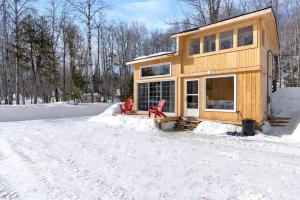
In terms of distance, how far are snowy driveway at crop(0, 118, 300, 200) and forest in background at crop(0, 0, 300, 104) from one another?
13.1 meters

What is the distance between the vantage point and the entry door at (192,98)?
1181 centimetres

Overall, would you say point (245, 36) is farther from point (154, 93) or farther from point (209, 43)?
point (154, 93)

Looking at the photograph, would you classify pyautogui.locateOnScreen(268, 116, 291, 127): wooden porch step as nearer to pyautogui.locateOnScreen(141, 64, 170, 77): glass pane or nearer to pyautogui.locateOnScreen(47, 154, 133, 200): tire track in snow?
pyautogui.locateOnScreen(141, 64, 170, 77): glass pane

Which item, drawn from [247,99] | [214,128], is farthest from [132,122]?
[247,99]

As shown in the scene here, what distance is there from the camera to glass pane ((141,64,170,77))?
1315cm

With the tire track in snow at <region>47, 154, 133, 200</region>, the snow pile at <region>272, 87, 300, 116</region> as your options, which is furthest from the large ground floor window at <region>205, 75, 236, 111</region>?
the tire track in snow at <region>47, 154, 133, 200</region>

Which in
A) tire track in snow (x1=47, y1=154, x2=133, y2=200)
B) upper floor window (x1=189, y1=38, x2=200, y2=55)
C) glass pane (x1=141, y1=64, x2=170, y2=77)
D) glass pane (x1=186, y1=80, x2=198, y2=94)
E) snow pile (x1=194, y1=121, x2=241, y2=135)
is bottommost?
tire track in snow (x1=47, y1=154, x2=133, y2=200)

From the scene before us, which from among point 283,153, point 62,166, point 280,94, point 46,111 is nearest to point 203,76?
point 283,153

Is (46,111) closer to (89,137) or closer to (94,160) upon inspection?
(89,137)

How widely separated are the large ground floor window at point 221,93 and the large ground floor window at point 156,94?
6.66ft

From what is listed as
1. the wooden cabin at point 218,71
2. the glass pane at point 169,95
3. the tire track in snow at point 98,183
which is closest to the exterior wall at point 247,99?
the wooden cabin at point 218,71

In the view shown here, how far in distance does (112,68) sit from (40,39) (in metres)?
14.7

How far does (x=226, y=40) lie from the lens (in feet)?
35.5

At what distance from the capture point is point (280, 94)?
50.5ft
